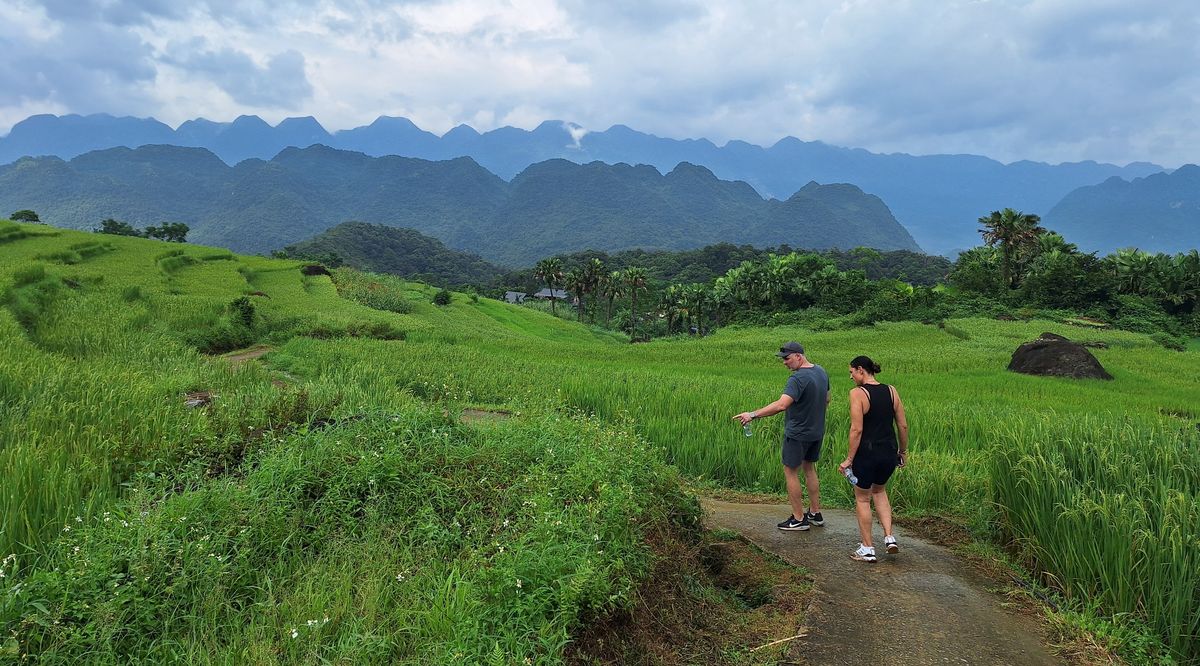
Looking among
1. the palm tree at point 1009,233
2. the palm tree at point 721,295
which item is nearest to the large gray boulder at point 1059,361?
the palm tree at point 1009,233

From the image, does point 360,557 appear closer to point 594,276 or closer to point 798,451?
point 798,451

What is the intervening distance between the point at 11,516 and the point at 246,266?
3323 cm

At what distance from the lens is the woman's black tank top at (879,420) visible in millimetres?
5012

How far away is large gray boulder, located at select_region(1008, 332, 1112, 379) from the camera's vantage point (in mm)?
17875

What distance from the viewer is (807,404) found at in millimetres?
5598

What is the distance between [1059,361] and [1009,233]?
3572cm

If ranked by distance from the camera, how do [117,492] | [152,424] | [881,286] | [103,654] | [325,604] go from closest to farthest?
[103,654], [325,604], [117,492], [152,424], [881,286]

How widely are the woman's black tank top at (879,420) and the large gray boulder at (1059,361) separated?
57.2ft

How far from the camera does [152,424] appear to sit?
519 cm

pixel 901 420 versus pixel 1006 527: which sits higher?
pixel 901 420

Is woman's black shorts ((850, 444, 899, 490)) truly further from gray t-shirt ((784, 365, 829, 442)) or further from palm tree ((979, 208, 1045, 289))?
palm tree ((979, 208, 1045, 289))

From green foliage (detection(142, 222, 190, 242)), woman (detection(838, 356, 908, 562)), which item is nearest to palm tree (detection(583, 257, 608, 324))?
green foliage (detection(142, 222, 190, 242))

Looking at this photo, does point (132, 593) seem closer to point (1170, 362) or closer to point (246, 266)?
point (1170, 362)

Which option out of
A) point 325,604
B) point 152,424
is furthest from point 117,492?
point 325,604
